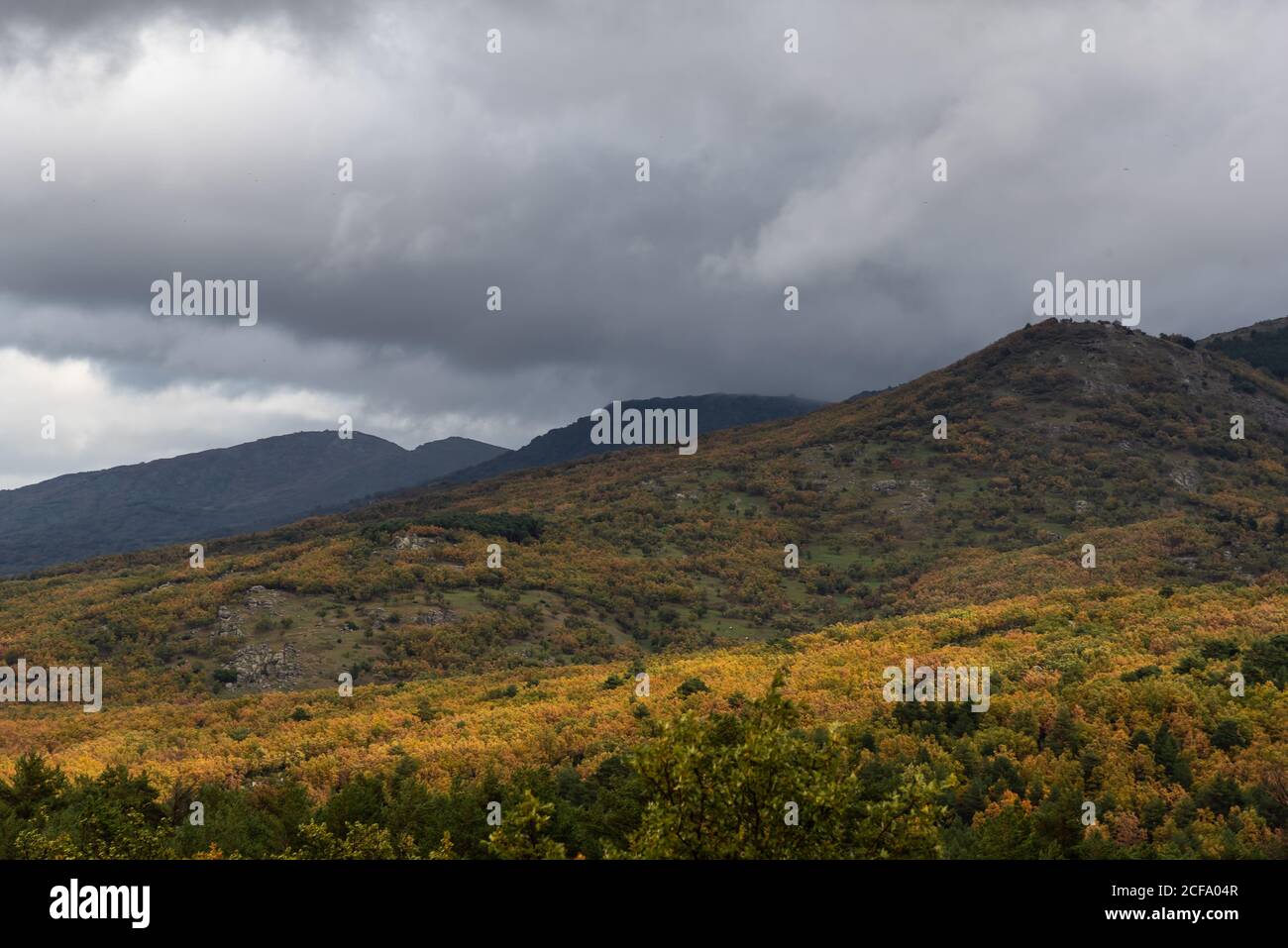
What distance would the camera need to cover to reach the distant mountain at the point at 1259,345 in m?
146

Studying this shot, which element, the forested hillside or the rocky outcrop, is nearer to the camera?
the forested hillside

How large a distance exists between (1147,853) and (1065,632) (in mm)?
16720

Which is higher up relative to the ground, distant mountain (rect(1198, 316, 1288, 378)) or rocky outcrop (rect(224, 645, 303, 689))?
distant mountain (rect(1198, 316, 1288, 378))

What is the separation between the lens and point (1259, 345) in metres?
156

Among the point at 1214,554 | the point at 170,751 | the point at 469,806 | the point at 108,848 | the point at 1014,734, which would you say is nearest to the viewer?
the point at 108,848

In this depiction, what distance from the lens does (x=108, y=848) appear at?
1478 cm

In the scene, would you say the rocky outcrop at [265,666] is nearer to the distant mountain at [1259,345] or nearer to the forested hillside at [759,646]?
the forested hillside at [759,646]

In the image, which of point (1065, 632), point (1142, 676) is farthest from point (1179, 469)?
point (1142, 676)

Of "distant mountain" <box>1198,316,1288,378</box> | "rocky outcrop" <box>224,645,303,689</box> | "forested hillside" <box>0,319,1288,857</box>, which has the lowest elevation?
"rocky outcrop" <box>224,645,303,689</box>

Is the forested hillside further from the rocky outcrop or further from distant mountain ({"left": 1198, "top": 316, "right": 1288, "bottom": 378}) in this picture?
distant mountain ({"left": 1198, "top": 316, "right": 1288, "bottom": 378})

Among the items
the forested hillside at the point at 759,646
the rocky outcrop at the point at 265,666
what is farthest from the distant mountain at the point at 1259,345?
the rocky outcrop at the point at 265,666

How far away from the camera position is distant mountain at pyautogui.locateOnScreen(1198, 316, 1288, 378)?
145625 mm

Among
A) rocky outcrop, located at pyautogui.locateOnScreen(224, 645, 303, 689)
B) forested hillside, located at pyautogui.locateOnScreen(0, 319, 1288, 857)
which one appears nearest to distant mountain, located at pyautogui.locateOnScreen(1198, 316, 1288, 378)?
forested hillside, located at pyautogui.locateOnScreen(0, 319, 1288, 857)
